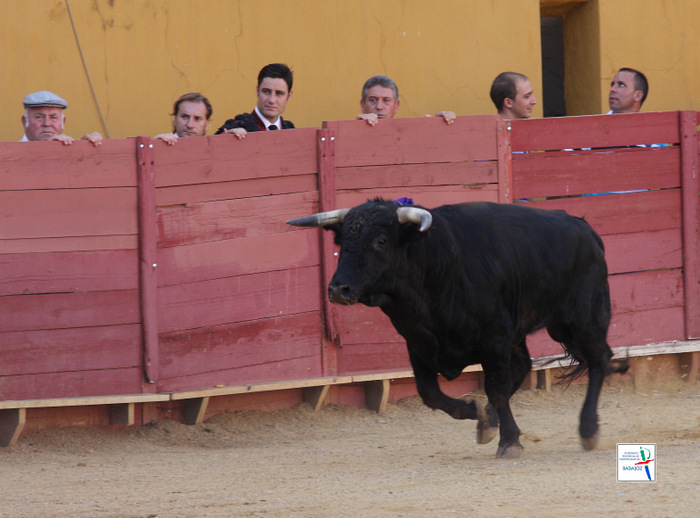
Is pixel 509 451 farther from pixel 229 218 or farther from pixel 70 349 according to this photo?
pixel 70 349

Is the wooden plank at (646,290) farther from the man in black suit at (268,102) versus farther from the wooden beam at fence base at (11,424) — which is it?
the wooden beam at fence base at (11,424)

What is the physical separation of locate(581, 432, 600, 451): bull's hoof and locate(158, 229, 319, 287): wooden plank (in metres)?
1.96

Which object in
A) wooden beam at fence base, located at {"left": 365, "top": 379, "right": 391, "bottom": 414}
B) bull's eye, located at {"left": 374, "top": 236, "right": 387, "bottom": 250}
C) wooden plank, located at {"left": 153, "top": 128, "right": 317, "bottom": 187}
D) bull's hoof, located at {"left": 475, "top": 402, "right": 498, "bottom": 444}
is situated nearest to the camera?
bull's eye, located at {"left": 374, "top": 236, "right": 387, "bottom": 250}

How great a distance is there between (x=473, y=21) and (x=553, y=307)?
3208 mm

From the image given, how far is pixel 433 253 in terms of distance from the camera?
5.09 metres

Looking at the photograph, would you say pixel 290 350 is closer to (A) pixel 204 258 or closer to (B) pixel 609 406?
(A) pixel 204 258

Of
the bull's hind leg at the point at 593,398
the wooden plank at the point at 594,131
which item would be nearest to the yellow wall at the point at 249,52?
the wooden plank at the point at 594,131

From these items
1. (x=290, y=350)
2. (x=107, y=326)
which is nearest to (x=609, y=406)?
(x=290, y=350)

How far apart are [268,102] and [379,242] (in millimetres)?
1927

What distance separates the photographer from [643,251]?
24.1ft

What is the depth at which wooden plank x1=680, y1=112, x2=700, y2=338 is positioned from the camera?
7.49m

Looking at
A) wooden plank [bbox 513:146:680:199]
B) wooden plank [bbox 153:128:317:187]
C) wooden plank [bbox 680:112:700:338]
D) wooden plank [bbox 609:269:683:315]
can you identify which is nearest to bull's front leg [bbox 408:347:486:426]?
wooden plank [bbox 153:128:317:187]

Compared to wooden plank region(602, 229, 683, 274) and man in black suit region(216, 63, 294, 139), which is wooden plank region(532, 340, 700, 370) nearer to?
wooden plank region(602, 229, 683, 274)

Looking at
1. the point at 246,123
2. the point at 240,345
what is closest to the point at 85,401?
the point at 240,345
